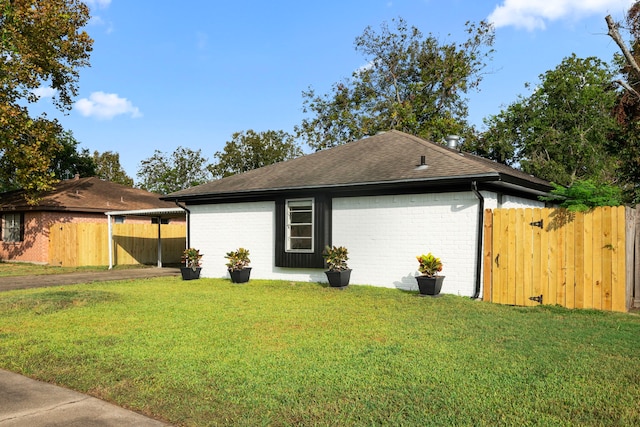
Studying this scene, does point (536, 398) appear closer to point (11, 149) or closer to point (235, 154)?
point (11, 149)

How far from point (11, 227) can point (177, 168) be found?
28.3 meters

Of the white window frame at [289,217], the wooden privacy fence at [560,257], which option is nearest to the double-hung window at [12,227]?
the white window frame at [289,217]

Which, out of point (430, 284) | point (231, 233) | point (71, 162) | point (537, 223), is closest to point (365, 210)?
point (430, 284)

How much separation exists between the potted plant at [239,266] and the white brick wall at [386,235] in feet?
1.79

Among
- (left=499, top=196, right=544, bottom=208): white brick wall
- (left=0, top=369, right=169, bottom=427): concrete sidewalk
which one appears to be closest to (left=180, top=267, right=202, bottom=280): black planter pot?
(left=499, top=196, right=544, bottom=208): white brick wall

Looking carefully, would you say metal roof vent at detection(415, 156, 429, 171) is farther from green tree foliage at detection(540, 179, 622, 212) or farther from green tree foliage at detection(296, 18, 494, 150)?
green tree foliage at detection(296, 18, 494, 150)

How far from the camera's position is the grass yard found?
360cm

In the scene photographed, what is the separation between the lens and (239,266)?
1298cm

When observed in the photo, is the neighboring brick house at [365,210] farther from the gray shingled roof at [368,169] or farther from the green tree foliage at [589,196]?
the green tree foliage at [589,196]

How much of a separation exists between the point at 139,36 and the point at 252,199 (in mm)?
6650

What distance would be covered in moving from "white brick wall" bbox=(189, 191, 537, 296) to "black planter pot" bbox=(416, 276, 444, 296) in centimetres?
40

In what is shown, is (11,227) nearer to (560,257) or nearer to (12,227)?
(12,227)

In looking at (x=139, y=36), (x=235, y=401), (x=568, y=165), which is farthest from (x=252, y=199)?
(x=568, y=165)

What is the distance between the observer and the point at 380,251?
11352 mm
